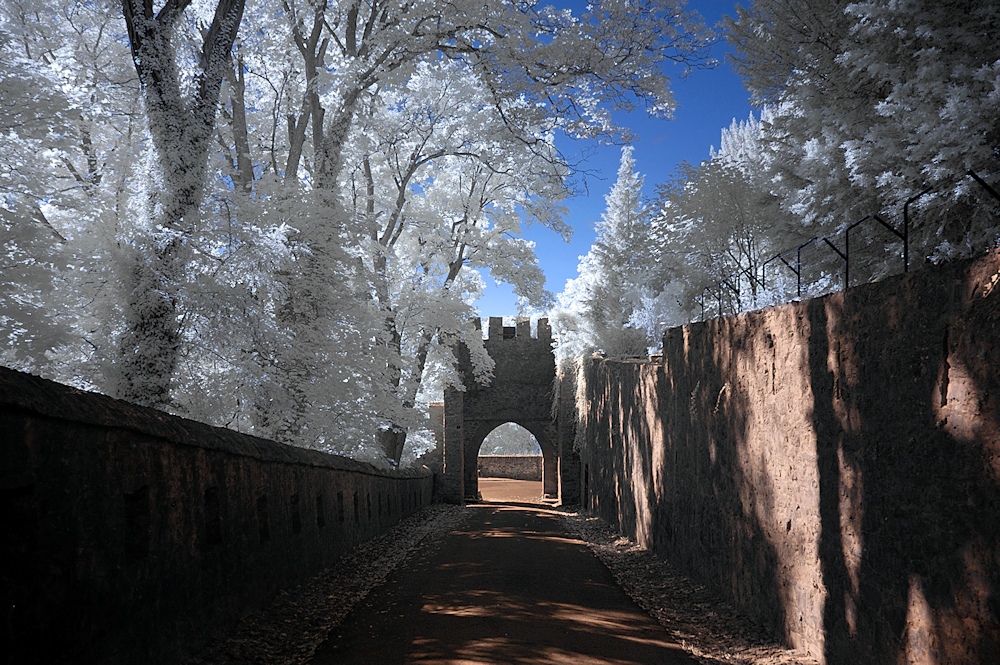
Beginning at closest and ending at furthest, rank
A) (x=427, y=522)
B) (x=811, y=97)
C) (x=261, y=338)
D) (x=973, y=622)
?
(x=973, y=622) → (x=261, y=338) → (x=811, y=97) → (x=427, y=522)

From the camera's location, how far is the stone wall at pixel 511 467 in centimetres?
4000

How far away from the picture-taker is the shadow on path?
5871 mm

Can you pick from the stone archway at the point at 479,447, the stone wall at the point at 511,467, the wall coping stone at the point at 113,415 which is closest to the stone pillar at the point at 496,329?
the stone archway at the point at 479,447

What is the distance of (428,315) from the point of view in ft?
67.5

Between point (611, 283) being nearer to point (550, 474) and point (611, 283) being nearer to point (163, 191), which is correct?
point (550, 474)

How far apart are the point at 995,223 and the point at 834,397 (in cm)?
533

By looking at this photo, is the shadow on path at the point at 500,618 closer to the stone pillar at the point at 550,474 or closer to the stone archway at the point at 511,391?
the stone archway at the point at 511,391

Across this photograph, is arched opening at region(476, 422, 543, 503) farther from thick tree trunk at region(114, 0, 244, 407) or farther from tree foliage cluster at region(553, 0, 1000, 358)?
thick tree trunk at region(114, 0, 244, 407)

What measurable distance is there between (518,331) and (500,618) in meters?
22.6

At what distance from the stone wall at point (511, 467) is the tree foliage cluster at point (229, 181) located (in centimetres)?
2159

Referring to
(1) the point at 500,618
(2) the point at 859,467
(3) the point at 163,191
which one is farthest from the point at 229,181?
(2) the point at 859,467

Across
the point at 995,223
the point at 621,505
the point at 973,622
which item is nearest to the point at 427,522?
the point at 621,505

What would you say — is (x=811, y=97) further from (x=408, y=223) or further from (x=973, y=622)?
(x=408, y=223)

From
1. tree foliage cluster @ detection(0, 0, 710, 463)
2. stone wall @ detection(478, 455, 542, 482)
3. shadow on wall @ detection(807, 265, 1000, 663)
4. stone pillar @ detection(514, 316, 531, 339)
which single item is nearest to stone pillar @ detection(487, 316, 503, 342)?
stone pillar @ detection(514, 316, 531, 339)
